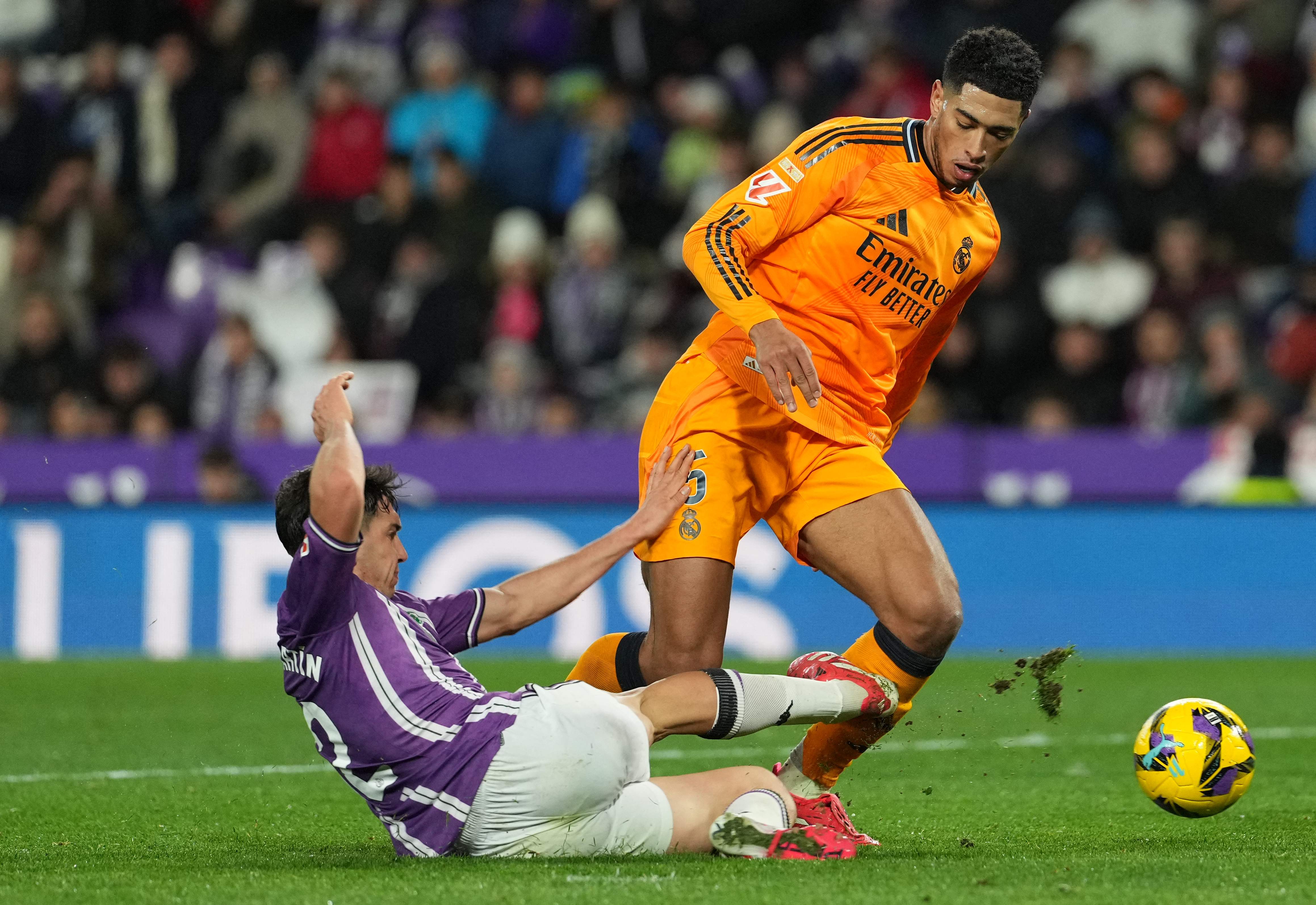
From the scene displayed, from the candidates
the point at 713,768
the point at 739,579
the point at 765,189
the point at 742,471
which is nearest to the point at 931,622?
the point at 742,471

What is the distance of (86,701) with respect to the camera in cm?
917

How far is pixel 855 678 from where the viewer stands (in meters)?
5.18

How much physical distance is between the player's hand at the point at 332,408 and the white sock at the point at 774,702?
1.20 m

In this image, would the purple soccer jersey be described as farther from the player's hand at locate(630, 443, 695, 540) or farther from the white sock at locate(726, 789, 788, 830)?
the player's hand at locate(630, 443, 695, 540)

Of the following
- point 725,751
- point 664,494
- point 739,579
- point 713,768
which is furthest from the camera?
point 739,579

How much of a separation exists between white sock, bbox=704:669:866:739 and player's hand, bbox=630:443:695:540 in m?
0.53

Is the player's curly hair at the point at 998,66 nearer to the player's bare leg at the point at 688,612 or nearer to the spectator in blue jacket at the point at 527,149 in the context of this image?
the player's bare leg at the point at 688,612

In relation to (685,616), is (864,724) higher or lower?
lower

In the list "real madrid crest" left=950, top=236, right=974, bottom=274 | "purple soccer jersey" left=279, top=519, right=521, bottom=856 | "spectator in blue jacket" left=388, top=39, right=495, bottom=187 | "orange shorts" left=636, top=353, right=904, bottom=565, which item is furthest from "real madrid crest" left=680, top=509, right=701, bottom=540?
"spectator in blue jacket" left=388, top=39, right=495, bottom=187

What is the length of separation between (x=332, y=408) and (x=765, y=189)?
1604 millimetres

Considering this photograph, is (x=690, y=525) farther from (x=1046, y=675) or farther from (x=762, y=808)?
(x=1046, y=675)

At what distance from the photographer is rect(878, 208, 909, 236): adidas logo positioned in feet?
18.4

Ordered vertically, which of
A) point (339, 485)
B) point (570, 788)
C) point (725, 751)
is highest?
point (339, 485)

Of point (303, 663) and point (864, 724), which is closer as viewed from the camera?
point (303, 663)
